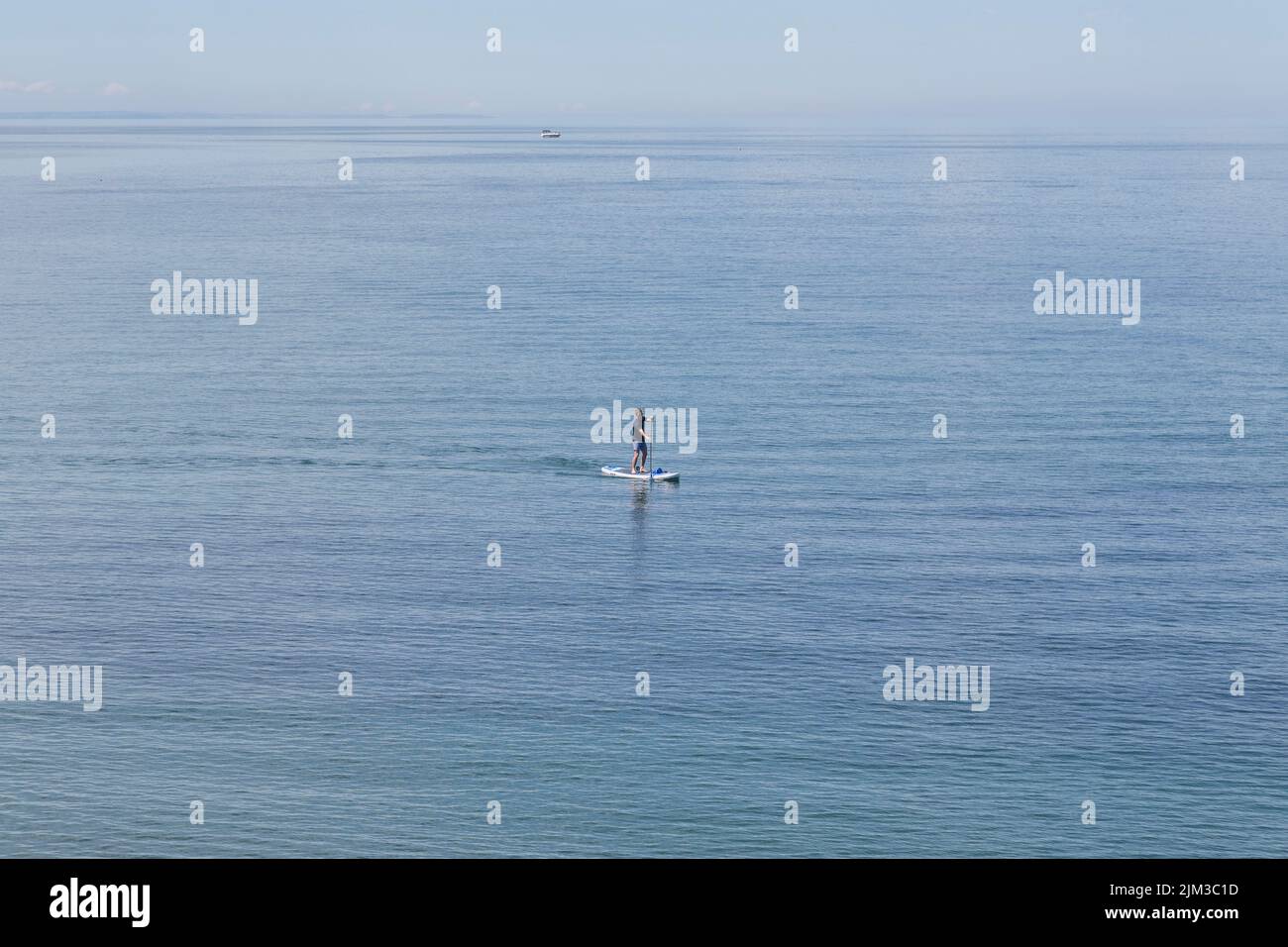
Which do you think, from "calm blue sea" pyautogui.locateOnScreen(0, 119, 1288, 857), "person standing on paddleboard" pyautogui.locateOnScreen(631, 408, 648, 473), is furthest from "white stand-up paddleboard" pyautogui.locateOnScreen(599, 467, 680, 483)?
"calm blue sea" pyautogui.locateOnScreen(0, 119, 1288, 857)

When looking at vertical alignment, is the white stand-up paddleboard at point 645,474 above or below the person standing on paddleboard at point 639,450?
below

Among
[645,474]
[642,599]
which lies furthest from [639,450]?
[642,599]

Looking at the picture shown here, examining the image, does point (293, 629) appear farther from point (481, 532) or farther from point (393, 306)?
point (393, 306)

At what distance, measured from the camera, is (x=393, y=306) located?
7461 inches

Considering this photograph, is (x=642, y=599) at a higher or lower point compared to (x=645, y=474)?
lower

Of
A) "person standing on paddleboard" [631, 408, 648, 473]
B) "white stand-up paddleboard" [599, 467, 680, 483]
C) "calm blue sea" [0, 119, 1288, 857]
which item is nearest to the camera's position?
"calm blue sea" [0, 119, 1288, 857]

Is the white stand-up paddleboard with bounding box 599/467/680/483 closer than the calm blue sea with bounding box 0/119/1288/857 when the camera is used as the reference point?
No

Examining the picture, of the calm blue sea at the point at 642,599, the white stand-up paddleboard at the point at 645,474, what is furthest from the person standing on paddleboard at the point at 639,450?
the calm blue sea at the point at 642,599

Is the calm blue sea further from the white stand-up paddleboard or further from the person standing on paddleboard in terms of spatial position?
the person standing on paddleboard

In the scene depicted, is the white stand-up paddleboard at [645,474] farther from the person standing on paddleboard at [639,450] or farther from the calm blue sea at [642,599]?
the calm blue sea at [642,599]

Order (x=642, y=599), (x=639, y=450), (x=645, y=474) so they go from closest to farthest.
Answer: (x=642, y=599), (x=645, y=474), (x=639, y=450)

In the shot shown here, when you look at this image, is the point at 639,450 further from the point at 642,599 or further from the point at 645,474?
the point at 642,599

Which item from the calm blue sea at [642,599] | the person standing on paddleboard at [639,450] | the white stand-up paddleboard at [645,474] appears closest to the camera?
the calm blue sea at [642,599]

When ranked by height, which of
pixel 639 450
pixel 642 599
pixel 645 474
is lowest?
pixel 642 599
